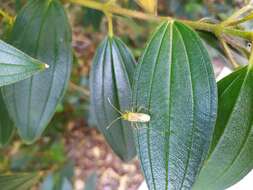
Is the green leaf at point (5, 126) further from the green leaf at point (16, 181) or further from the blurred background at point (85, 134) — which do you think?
the blurred background at point (85, 134)

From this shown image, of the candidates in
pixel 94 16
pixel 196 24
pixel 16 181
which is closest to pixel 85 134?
pixel 94 16

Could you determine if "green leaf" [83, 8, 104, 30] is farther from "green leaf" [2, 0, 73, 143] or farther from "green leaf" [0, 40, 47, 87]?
"green leaf" [0, 40, 47, 87]

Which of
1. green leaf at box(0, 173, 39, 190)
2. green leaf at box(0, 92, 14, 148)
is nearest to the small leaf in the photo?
green leaf at box(0, 92, 14, 148)

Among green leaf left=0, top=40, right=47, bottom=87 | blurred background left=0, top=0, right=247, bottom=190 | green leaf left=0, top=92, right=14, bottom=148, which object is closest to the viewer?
green leaf left=0, top=40, right=47, bottom=87

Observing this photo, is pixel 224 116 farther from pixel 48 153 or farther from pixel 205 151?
pixel 48 153

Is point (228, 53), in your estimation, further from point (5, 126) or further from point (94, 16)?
point (94, 16)

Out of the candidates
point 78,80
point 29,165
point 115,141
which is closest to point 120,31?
point 78,80

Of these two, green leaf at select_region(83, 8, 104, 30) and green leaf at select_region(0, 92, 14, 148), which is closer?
green leaf at select_region(0, 92, 14, 148)
